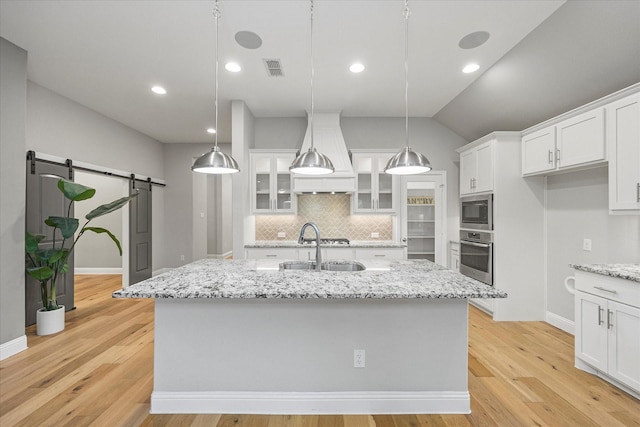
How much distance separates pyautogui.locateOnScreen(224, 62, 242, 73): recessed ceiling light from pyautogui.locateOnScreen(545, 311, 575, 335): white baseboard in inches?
186

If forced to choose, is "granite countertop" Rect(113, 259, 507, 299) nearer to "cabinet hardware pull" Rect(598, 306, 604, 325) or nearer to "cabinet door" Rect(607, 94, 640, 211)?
"cabinet hardware pull" Rect(598, 306, 604, 325)

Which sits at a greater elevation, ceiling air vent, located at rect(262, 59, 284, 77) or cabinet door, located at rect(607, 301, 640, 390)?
ceiling air vent, located at rect(262, 59, 284, 77)

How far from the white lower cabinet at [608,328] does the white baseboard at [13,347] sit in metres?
5.14

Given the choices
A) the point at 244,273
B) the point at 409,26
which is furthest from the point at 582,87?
the point at 244,273

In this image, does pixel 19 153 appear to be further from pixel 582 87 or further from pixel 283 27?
pixel 582 87

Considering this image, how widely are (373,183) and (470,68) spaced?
6.38 feet

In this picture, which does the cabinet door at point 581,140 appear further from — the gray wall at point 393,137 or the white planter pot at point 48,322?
the white planter pot at point 48,322

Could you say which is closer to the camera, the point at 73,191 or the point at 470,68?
the point at 73,191

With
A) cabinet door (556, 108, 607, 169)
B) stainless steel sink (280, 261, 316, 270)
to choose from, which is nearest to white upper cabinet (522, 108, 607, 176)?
cabinet door (556, 108, 607, 169)

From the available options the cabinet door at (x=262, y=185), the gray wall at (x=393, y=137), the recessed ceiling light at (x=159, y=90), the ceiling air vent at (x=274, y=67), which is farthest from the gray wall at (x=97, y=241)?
the ceiling air vent at (x=274, y=67)

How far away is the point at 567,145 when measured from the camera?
3.08 meters

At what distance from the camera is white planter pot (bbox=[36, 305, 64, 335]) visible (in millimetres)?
3393

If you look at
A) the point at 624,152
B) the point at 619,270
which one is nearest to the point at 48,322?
the point at 619,270

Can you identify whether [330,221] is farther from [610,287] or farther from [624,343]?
[624,343]
